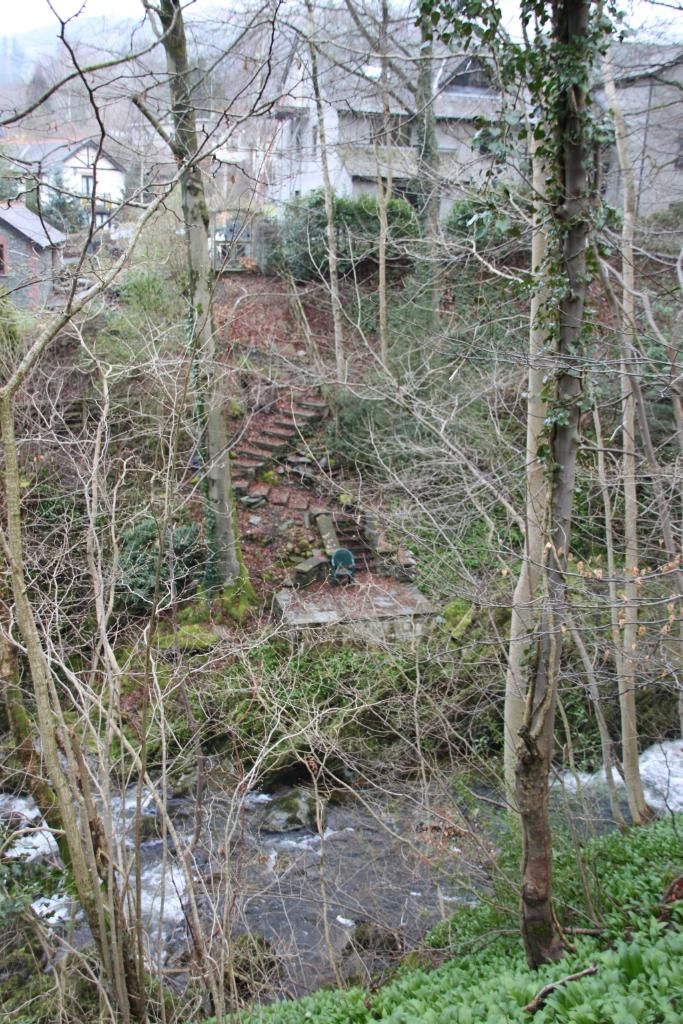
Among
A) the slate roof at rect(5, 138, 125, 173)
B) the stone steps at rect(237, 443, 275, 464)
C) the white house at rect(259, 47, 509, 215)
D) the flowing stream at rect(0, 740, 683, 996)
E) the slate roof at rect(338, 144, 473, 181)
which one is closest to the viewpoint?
the slate roof at rect(5, 138, 125, 173)

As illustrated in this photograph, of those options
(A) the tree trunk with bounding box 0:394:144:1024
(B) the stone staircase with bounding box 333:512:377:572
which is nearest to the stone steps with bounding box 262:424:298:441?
(B) the stone staircase with bounding box 333:512:377:572

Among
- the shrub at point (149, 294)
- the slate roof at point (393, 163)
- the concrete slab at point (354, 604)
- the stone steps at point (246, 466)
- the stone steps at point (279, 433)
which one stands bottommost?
the concrete slab at point (354, 604)

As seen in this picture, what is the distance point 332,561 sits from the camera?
11078 millimetres

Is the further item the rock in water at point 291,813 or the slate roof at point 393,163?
the slate roof at point 393,163

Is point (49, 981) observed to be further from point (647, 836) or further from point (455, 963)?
point (647, 836)

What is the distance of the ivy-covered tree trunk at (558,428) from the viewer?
4.62 meters

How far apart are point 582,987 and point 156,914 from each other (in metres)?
5.11

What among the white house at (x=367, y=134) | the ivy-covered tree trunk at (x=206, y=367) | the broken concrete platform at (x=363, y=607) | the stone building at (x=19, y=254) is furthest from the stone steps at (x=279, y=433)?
the stone building at (x=19, y=254)

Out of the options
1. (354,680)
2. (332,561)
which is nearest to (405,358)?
(332,561)

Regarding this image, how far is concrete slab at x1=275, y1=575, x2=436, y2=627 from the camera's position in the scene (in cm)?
933

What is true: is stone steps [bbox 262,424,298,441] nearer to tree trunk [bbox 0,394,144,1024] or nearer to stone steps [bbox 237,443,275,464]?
stone steps [bbox 237,443,275,464]

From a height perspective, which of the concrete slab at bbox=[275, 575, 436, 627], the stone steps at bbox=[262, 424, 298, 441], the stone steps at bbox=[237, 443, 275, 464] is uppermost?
the stone steps at bbox=[262, 424, 298, 441]

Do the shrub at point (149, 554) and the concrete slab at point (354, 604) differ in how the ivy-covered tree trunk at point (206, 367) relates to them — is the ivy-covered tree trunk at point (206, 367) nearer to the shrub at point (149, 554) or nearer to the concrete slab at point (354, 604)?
the shrub at point (149, 554)

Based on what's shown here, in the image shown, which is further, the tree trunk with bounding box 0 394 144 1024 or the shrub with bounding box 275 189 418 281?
the shrub with bounding box 275 189 418 281
